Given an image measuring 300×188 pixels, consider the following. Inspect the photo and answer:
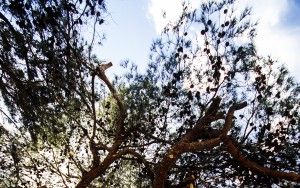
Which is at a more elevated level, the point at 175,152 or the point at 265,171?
the point at 175,152

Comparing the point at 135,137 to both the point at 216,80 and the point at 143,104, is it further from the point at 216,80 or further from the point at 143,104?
the point at 216,80

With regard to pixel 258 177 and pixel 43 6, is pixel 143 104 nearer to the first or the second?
pixel 258 177

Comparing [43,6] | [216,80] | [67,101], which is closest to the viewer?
[43,6]

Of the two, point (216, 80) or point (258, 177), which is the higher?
point (216, 80)

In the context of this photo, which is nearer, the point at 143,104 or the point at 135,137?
the point at 135,137

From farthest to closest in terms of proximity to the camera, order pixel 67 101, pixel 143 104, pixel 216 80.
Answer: pixel 143 104
pixel 216 80
pixel 67 101

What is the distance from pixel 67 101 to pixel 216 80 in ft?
8.88

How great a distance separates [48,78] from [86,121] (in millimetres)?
2304

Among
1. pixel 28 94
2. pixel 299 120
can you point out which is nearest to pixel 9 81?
pixel 28 94

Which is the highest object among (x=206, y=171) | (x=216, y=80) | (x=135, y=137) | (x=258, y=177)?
(x=216, y=80)

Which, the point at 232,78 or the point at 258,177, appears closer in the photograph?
the point at 258,177

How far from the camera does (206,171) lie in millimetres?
6945

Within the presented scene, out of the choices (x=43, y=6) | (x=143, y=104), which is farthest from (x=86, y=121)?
(x=43, y=6)

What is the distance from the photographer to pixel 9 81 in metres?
5.70
